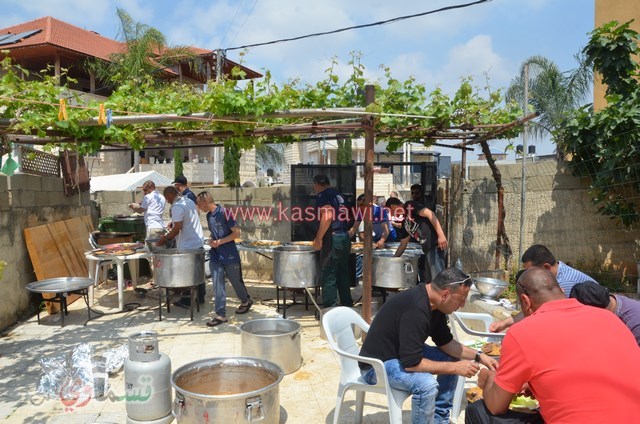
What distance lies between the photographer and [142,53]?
17609 mm

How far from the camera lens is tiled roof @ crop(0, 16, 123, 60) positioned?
2180cm

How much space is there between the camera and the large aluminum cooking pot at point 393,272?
7.17 m

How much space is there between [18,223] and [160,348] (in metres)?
3.28

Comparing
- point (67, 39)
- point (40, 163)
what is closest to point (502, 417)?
point (40, 163)

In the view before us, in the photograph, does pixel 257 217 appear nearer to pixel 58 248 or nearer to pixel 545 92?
pixel 58 248

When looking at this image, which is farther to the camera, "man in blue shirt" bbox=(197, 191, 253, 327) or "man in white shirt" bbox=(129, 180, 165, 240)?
"man in white shirt" bbox=(129, 180, 165, 240)

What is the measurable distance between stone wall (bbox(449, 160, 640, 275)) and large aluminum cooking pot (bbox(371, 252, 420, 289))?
2.26 m

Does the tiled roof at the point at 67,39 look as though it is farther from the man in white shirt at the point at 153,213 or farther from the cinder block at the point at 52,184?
the cinder block at the point at 52,184

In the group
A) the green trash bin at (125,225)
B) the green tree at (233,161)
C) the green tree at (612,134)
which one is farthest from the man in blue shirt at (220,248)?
the green tree at (612,134)

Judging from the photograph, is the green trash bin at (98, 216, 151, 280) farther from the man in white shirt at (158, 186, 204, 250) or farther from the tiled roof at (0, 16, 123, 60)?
the tiled roof at (0, 16, 123, 60)

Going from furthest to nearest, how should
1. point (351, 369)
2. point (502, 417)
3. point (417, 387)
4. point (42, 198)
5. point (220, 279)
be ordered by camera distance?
point (42, 198)
point (220, 279)
point (351, 369)
point (417, 387)
point (502, 417)

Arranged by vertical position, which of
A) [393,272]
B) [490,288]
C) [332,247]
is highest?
[332,247]

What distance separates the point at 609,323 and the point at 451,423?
2075mm

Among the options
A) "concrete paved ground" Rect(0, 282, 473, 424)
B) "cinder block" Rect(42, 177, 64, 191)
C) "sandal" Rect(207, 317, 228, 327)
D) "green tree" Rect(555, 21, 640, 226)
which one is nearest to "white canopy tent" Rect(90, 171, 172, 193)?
"cinder block" Rect(42, 177, 64, 191)
